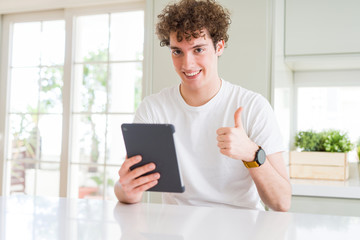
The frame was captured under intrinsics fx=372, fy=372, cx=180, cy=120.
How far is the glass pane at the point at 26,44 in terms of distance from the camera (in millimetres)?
3279

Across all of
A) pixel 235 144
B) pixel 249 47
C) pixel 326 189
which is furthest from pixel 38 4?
pixel 326 189

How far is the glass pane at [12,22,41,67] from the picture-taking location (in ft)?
10.8

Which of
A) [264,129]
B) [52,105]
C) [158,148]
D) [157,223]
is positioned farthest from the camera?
[52,105]

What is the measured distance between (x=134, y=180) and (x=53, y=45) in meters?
2.39

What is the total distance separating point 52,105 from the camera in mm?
3189

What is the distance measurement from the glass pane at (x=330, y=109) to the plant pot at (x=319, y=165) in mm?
462

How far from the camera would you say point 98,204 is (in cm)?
125

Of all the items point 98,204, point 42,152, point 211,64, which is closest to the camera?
point 98,204

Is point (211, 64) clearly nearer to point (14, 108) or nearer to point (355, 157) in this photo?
point (355, 157)

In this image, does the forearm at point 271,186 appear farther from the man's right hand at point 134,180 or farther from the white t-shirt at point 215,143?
the man's right hand at point 134,180

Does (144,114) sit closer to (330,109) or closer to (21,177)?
(330,109)

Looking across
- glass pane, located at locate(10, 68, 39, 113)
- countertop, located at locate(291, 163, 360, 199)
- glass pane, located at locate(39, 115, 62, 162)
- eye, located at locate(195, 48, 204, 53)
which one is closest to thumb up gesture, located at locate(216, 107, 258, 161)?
eye, located at locate(195, 48, 204, 53)

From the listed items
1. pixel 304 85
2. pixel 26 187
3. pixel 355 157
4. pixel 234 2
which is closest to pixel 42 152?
pixel 26 187

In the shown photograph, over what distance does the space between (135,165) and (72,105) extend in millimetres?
1957
